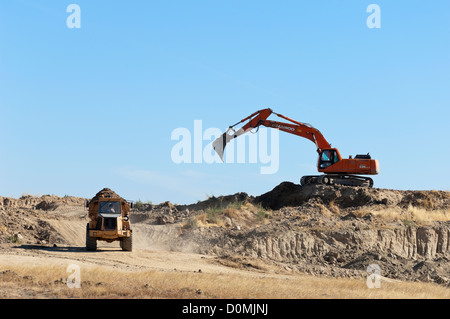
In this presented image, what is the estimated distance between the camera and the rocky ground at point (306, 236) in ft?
92.5

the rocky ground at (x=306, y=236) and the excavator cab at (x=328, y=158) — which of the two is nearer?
the rocky ground at (x=306, y=236)

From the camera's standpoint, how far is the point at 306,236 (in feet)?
104

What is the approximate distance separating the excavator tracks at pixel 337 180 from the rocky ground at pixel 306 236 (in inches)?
114

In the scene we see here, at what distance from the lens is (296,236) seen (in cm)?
3161

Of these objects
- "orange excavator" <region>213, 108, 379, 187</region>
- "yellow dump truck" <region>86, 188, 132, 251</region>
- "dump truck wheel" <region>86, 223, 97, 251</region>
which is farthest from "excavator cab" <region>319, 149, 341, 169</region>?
"dump truck wheel" <region>86, 223, 97, 251</region>

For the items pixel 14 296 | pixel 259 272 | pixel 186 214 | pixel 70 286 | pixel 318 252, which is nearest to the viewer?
pixel 14 296

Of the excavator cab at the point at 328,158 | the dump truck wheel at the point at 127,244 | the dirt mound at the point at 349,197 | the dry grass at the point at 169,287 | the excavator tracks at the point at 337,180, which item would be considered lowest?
the dry grass at the point at 169,287

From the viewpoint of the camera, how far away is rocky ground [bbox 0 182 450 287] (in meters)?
28.2

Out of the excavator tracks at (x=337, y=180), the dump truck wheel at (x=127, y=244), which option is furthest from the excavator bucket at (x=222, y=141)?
the dump truck wheel at (x=127, y=244)

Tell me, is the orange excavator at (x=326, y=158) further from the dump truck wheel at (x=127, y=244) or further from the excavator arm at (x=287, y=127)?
the dump truck wheel at (x=127, y=244)

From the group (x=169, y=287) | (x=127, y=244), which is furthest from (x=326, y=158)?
(x=169, y=287)
